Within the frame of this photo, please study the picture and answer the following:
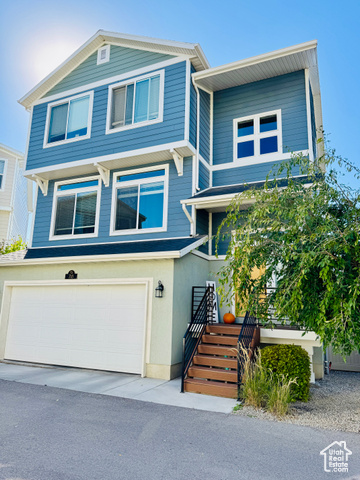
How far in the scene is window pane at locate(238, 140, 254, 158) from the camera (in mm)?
9961

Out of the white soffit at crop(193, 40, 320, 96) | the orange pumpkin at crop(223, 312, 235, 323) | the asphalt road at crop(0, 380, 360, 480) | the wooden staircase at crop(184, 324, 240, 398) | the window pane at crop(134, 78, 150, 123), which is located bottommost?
the asphalt road at crop(0, 380, 360, 480)

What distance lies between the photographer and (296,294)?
15.1ft

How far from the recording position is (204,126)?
10.3m

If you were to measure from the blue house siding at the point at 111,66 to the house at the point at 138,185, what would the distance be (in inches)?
1.5

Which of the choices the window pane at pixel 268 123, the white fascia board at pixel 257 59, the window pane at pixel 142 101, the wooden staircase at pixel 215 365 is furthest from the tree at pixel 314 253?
the window pane at pixel 142 101

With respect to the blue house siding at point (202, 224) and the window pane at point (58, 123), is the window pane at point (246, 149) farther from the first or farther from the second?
the window pane at point (58, 123)

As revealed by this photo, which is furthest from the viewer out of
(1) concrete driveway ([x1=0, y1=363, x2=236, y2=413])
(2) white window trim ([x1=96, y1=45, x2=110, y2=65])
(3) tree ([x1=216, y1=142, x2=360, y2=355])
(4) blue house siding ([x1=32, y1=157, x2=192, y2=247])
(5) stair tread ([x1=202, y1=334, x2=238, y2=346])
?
(2) white window trim ([x1=96, y1=45, x2=110, y2=65])

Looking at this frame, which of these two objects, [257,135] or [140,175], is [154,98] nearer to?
[140,175]

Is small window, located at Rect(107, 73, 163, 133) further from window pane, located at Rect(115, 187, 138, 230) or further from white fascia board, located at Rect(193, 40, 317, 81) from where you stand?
window pane, located at Rect(115, 187, 138, 230)

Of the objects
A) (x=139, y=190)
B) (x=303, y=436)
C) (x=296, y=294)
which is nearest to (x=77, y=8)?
(x=139, y=190)

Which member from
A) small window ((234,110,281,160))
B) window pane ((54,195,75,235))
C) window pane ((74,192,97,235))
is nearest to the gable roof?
small window ((234,110,281,160))

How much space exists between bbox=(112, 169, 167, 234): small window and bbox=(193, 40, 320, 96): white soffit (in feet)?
10.0

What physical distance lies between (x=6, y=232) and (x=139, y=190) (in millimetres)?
11109

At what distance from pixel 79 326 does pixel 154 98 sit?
6668 mm
